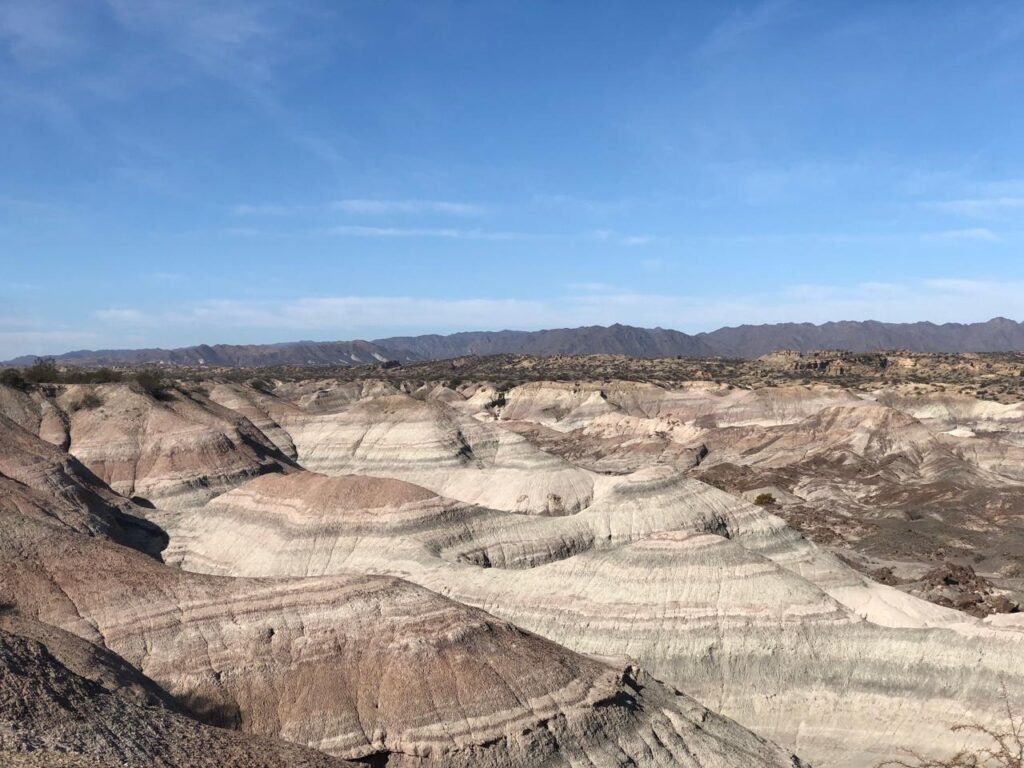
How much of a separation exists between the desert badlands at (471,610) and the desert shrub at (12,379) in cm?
849

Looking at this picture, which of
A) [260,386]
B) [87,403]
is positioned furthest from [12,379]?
[260,386]

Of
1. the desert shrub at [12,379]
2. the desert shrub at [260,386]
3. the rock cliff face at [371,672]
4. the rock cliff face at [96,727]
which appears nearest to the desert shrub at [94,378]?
the desert shrub at [12,379]

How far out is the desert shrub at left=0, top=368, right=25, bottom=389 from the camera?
73.8 m

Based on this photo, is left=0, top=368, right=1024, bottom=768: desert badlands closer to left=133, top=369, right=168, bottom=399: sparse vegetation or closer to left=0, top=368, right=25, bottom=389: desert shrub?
left=133, top=369, right=168, bottom=399: sparse vegetation

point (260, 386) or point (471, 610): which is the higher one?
point (260, 386)

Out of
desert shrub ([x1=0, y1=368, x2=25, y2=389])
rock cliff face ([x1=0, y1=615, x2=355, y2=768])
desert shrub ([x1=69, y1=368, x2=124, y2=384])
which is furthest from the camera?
desert shrub ([x1=69, y1=368, x2=124, y2=384])

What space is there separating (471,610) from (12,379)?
69259mm

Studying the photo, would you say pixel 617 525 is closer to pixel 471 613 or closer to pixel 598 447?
pixel 471 613

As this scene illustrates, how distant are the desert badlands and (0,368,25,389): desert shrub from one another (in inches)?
334

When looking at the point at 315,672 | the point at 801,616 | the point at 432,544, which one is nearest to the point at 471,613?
the point at 315,672

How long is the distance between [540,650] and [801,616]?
12.5 m

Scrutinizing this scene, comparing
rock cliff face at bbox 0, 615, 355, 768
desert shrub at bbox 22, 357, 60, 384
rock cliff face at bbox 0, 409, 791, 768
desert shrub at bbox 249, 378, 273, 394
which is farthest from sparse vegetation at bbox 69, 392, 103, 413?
rock cliff face at bbox 0, 615, 355, 768

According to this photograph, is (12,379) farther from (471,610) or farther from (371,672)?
(371,672)

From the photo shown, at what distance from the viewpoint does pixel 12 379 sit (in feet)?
247
